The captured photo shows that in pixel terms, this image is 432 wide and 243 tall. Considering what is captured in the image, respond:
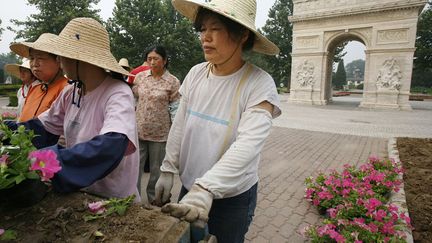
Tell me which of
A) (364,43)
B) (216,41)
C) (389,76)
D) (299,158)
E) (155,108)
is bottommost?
(299,158)

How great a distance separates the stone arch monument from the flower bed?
665 inches

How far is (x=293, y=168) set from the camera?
20.0 feet

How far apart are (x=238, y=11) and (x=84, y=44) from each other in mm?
939

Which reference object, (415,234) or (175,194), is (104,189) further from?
(415,234)

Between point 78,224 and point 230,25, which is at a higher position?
point 230,25

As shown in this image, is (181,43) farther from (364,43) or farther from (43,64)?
(43,64)

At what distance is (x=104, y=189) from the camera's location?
172 cm

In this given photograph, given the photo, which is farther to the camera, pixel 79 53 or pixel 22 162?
pixel 79 53

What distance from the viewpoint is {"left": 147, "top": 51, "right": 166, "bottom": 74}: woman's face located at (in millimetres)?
3701

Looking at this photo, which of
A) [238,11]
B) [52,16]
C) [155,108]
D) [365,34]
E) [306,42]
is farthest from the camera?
[52,16]

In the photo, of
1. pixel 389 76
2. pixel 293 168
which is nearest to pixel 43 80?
pixel 293 168

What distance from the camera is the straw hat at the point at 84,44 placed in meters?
1.66

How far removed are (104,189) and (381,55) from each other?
21719 millimetres

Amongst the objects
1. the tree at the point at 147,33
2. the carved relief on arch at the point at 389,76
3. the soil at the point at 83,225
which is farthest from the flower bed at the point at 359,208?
the tree at the point at 147,33
